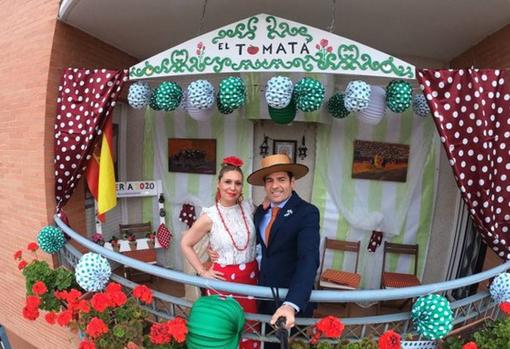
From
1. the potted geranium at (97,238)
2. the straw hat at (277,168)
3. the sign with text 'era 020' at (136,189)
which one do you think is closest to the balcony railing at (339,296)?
the straw hat at (277,168)

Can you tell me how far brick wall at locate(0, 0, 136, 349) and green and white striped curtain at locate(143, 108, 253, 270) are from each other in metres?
1.08

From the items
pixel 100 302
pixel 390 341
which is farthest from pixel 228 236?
pixel 390 341

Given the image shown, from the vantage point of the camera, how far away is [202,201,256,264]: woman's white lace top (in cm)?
209

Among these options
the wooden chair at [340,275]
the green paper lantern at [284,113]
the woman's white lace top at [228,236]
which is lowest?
the wooden chair at [340,275]

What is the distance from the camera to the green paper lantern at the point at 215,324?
1.72 m

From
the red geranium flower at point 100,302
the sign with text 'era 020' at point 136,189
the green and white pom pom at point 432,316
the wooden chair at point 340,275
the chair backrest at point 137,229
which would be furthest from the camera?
the chair backrest at point 137,229

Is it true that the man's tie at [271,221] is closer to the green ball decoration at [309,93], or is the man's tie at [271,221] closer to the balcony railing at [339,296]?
the balcony railing at [339,296]

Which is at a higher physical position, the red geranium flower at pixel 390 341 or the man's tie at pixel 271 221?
the man's tie at pixel 271 221

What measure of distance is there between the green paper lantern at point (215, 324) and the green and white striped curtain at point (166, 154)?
2.60 metres

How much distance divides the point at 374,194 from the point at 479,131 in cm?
180

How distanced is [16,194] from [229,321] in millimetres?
3426

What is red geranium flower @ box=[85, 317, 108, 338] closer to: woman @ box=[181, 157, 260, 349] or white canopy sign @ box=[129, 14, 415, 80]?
woman @ box=[181, 157, 260, 349]

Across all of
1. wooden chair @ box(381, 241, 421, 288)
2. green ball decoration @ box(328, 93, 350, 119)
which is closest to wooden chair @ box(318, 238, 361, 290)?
wooden chair @ box(381, 241, 421, 288)

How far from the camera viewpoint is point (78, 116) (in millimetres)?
3104
